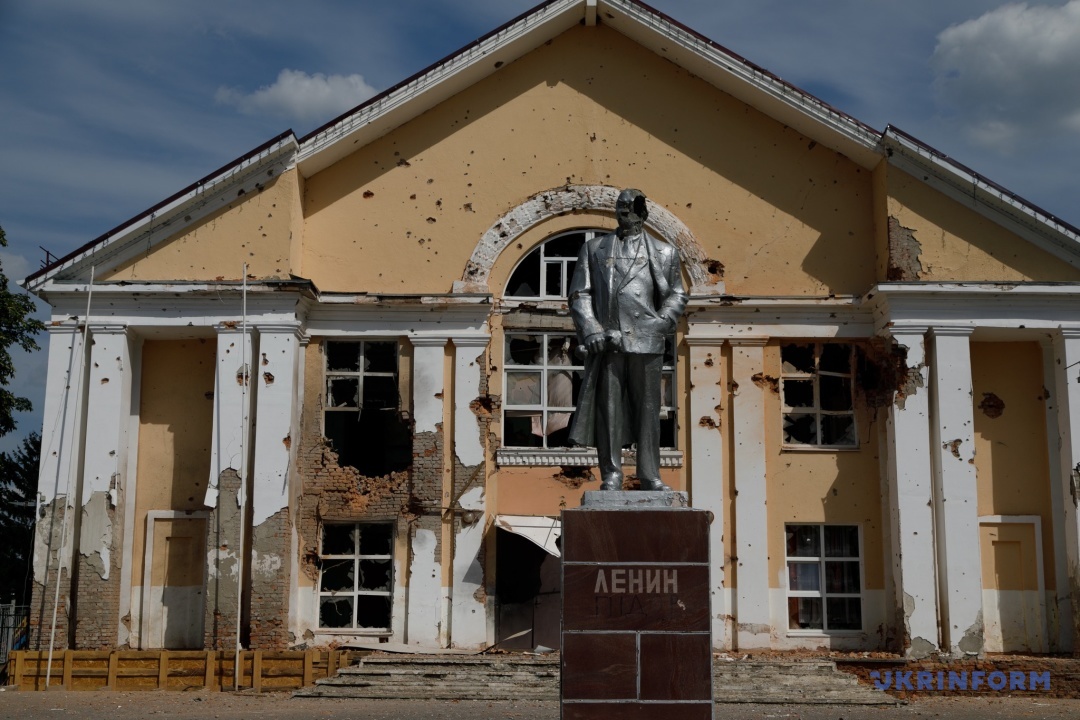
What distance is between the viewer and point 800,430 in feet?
54.8

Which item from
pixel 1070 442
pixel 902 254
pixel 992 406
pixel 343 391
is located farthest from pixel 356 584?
pixel 1070 442

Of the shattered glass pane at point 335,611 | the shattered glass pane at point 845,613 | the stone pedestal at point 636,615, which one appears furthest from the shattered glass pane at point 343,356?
the stone pedestal at point 636,615

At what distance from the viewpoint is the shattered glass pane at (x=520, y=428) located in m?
16.5

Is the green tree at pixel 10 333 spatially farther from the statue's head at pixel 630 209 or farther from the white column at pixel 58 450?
the statue's head at pixel 630 209

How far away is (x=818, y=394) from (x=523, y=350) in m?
4.17

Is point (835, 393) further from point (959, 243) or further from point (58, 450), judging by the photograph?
point (58, 450)

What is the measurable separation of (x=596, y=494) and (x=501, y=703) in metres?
5.39

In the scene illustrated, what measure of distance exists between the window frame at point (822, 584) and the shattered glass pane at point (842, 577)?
47mm

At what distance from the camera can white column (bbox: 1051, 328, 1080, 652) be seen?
1561 centimetres

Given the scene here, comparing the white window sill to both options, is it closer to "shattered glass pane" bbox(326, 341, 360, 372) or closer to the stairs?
"shattered glass pane" bbox(326, 341, 360, 372)

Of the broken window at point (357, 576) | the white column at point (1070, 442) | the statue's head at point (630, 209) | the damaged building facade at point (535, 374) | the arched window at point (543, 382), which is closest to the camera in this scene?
the statue's head at point (630, 209)

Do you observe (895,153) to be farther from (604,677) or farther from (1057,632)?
(604,677)

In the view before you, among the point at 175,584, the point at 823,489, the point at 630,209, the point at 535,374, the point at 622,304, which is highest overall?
the point at 630,209

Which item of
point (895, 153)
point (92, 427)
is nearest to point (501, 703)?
point (92, 427)
